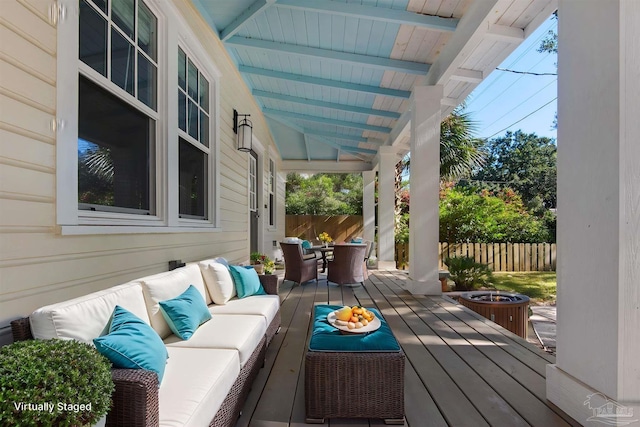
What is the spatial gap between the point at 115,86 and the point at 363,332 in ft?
7.57

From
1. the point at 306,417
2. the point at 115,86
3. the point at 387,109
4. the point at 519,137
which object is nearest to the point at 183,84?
the point at 115,86

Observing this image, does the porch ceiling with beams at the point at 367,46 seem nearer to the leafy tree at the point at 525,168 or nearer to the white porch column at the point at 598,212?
the white porch column at the point at 598,212

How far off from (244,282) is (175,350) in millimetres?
1366

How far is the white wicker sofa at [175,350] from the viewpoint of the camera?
1.20m

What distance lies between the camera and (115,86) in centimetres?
231

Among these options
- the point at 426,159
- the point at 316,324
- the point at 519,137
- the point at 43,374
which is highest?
the point at 519,137

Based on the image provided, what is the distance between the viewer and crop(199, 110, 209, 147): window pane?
404cm

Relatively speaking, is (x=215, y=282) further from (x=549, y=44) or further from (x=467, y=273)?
(x=549, y=44)

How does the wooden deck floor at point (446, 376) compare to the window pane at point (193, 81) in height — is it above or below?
below

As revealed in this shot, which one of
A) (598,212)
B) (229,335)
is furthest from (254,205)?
(598,212)

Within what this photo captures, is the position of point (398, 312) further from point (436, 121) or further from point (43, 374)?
point (43, 374)

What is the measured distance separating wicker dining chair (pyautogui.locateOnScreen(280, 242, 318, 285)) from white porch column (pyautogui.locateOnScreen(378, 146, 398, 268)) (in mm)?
3089

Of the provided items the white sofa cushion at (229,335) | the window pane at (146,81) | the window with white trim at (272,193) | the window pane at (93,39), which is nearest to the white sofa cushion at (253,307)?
the white sofa cushion at (229,335)

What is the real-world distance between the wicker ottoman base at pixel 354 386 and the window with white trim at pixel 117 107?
5.63 ft
